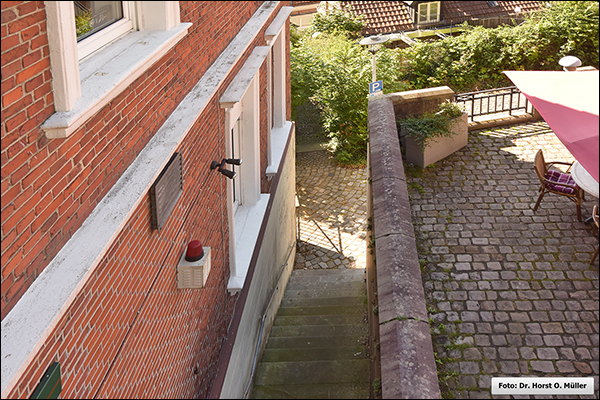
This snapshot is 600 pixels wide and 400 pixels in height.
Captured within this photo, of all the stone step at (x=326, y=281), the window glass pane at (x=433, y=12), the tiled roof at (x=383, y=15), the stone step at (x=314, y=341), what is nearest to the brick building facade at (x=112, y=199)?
the stone step at (x=314, y=341)

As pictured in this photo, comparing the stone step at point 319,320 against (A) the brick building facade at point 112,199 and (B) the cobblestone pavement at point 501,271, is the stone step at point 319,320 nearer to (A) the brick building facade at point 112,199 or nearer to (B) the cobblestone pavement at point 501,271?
(B) the cobblestone pavement at point 501,271

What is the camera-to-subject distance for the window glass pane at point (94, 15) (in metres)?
3.09

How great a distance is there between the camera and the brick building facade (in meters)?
2.33

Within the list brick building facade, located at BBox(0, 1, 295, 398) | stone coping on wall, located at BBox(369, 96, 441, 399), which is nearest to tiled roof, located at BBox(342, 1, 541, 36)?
stone coping on wall, located at BBox(369, 96, 441, 399)

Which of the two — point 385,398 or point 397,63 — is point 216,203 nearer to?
point 385,398

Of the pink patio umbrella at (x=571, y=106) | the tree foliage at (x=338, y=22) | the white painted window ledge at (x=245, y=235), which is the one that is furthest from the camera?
the tree foliage at (x=338, y=22)

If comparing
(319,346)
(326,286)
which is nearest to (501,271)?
(319,346)

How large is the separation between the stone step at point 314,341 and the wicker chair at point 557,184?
2789 millimetres

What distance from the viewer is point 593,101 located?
5496mm

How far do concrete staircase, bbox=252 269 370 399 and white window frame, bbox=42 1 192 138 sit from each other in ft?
13.0

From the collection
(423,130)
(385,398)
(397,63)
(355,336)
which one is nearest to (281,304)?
(355,336)

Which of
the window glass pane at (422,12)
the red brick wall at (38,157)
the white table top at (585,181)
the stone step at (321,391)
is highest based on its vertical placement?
the red brick wall at (38,157)

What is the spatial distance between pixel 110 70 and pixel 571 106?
14.5ft

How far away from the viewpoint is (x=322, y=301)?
8.94 meters
